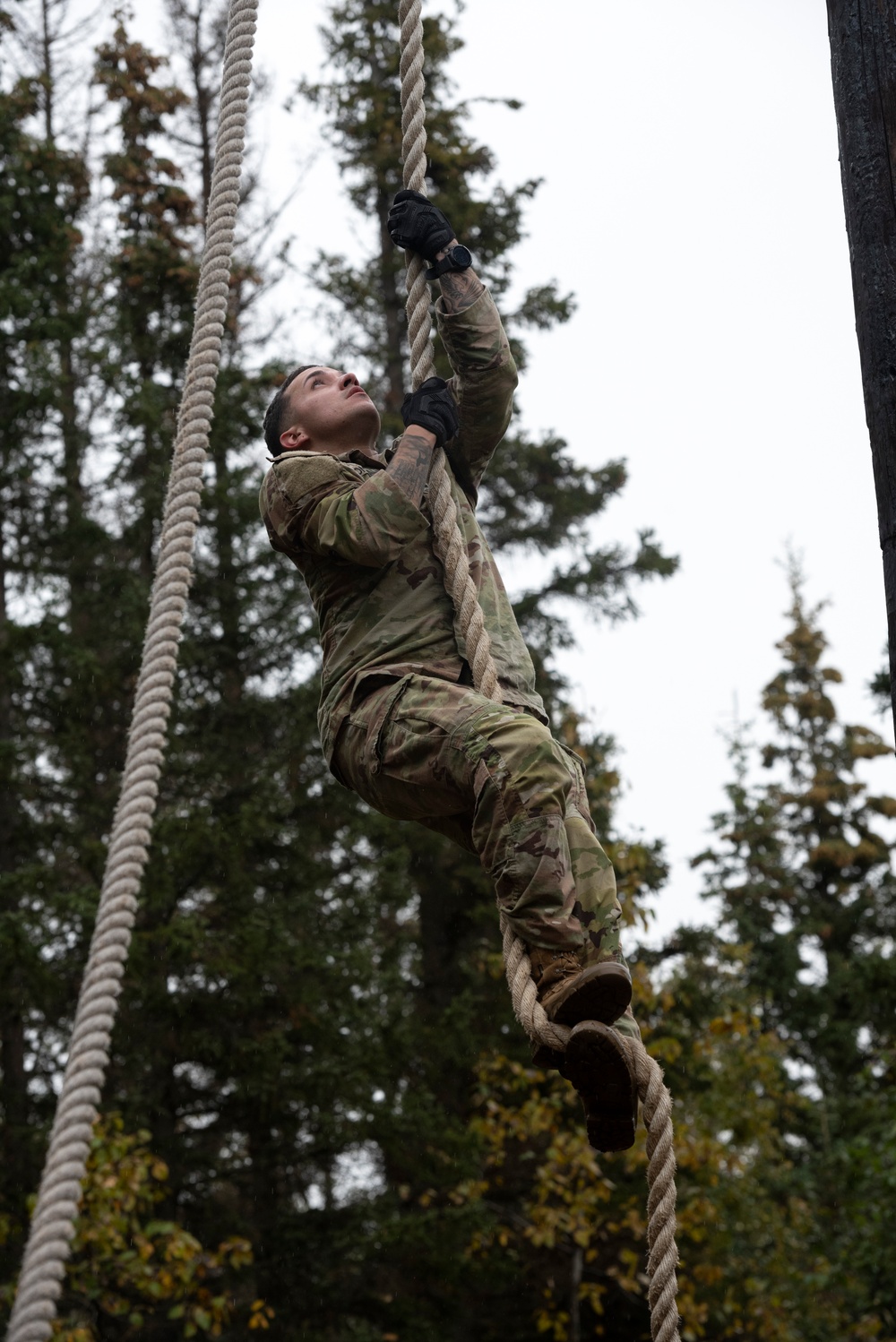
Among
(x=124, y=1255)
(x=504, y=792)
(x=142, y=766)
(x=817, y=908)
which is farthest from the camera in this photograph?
(x=817, y=908)

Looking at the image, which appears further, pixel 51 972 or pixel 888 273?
pixel 51 972

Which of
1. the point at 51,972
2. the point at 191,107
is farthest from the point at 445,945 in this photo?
the point at 191,107

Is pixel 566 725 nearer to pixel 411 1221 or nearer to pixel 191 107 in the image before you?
pixel 411 1221

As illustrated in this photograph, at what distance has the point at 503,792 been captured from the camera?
2615 mm

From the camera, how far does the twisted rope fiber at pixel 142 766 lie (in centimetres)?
170

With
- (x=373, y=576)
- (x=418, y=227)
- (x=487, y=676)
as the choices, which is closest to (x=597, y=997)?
(x=487, y=676)

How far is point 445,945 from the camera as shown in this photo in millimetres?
A: 11906

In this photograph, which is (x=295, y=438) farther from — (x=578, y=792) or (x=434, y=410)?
(x=578, y=792)

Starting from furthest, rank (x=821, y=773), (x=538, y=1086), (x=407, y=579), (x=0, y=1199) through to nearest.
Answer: (x=821, y=773) < (x=538, y=1086) < (x=0, y=1199) < (x=407, y=579)

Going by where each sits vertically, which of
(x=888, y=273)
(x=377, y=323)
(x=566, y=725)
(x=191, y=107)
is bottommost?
(x=888, y=273)

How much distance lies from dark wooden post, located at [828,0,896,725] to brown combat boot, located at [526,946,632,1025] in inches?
30.9

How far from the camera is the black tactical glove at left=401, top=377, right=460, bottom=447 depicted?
3055 millimetres

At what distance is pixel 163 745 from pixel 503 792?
643 millimetres

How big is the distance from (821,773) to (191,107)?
1327cm
